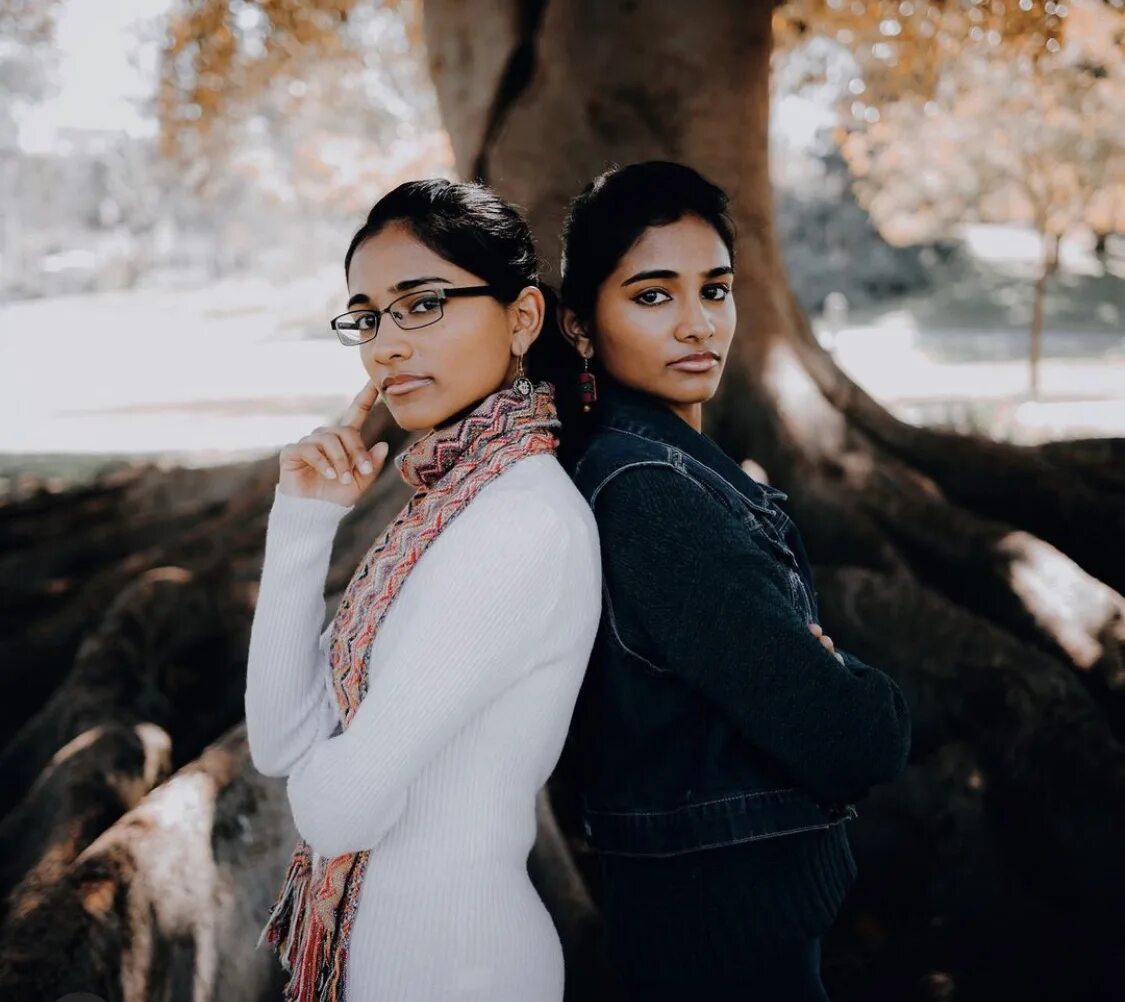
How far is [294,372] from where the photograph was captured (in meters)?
26.6

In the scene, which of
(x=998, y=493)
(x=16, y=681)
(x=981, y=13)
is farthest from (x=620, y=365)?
(x=981, y=13)

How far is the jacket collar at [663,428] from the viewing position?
1.88 metres

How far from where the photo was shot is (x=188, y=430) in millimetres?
17297

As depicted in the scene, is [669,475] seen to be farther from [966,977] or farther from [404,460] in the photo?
[966,977]

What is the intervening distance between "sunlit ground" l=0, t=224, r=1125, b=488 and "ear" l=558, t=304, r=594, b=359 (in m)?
6.62

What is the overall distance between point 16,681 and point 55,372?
969 inches

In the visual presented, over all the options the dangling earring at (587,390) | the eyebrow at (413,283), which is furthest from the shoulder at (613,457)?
the eyebrow at (413,283)

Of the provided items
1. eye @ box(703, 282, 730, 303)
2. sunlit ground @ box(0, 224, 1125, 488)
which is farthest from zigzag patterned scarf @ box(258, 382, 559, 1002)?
sunlit ground @ box(0, 224, 1125, 488)

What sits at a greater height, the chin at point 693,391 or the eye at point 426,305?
the eye at point 426,305

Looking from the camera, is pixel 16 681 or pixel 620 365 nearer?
pixel 620 365

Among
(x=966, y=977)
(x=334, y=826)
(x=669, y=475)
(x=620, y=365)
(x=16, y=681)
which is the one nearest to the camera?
(x=334, y=826)

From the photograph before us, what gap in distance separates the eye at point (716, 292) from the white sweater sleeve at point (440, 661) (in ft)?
1.89

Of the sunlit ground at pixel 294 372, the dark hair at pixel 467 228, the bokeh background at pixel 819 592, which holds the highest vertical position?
the dark hair at pixel 467 228

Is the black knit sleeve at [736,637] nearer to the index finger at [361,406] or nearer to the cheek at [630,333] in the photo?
the cheek at [630,333]
